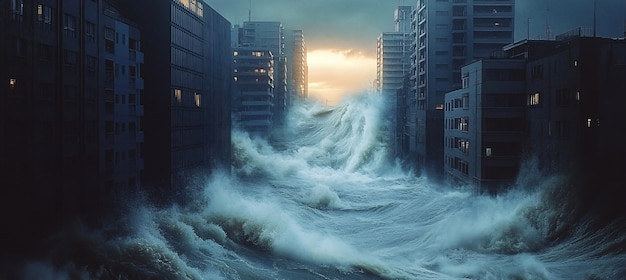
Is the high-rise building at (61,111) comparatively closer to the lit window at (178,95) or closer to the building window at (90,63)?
the building window at (90,63)

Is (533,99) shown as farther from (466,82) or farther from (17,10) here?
(17,10)

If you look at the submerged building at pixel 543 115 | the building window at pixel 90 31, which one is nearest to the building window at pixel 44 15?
the building window at pixel 90 31

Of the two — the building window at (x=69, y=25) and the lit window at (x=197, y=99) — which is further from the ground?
the building window at (x=69, y=25)

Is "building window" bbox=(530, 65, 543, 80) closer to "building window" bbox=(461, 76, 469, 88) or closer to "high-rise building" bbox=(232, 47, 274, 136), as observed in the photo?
"building window" bbox=(461, 76, 469, 88)

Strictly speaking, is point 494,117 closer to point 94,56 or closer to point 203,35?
point 203,35

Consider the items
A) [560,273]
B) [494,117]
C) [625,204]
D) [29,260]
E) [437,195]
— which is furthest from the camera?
[437,195]

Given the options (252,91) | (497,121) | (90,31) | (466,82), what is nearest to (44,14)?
(90,31)

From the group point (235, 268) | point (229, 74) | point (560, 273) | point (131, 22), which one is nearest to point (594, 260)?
point (560, 273)
